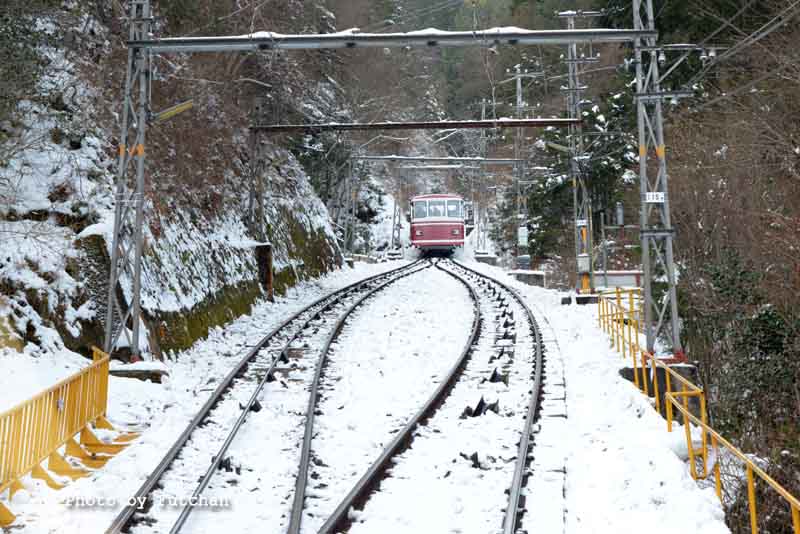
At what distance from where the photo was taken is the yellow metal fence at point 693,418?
6457mm

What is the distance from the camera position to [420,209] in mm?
43906

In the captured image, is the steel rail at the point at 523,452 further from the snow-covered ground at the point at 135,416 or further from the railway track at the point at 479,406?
the snow-covered ground at the point at 135,416

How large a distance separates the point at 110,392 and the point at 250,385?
200 cm

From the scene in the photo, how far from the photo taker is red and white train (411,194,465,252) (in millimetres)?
43375

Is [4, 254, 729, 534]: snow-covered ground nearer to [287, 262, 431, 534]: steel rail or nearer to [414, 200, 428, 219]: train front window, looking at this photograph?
[287, 262, 431, 534]: steel rail

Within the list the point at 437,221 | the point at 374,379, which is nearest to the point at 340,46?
the point at 374,379

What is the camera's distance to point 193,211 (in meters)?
20.5

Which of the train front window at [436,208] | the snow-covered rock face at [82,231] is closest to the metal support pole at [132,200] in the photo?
the snow-covered rock face at [82,231]

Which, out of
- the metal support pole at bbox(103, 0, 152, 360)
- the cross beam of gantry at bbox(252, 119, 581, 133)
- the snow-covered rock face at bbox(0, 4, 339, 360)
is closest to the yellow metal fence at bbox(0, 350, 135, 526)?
the snow-covered rock face at bbox(0, 4, 339, 360)

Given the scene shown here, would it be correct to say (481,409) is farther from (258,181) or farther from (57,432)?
(258,181)

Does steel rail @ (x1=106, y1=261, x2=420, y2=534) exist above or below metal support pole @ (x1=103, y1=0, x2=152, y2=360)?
below

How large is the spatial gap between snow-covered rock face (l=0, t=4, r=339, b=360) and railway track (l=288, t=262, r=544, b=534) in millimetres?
3834

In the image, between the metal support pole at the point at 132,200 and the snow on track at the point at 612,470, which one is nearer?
the snow on track at the point at 612,470

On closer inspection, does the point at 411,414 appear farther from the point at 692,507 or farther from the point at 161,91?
the point at 161,91
